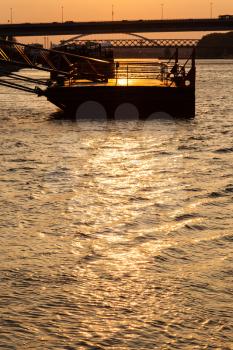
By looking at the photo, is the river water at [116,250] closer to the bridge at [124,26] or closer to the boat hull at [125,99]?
the boat hull at [125,99]

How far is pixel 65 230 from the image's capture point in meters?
12.6

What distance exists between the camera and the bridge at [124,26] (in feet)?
492

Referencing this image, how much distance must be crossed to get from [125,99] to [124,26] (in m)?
122

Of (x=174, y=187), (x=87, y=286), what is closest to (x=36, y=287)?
(x=87, y=286)

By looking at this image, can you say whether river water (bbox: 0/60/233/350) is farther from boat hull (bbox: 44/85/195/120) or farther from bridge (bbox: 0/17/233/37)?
bridge (bbox: 0/17/233/37)

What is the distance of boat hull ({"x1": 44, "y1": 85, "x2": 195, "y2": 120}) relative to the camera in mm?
32594

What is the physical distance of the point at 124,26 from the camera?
152 meters

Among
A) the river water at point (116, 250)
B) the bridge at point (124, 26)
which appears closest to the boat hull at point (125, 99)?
the river water at point (116, 250)

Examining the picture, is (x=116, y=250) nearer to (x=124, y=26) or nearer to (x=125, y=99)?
(x=125, y=99)

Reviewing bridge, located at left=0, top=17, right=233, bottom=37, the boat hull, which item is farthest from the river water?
bridge, located at left=0, top=17, right=233, bottom=37

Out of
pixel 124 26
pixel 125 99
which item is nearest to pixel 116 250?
pixel 125 99

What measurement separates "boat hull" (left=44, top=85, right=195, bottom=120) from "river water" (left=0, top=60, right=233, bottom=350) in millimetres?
9812

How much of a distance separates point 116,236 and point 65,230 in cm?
95

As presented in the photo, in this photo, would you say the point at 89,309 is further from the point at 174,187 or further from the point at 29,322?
the point at 174,187
